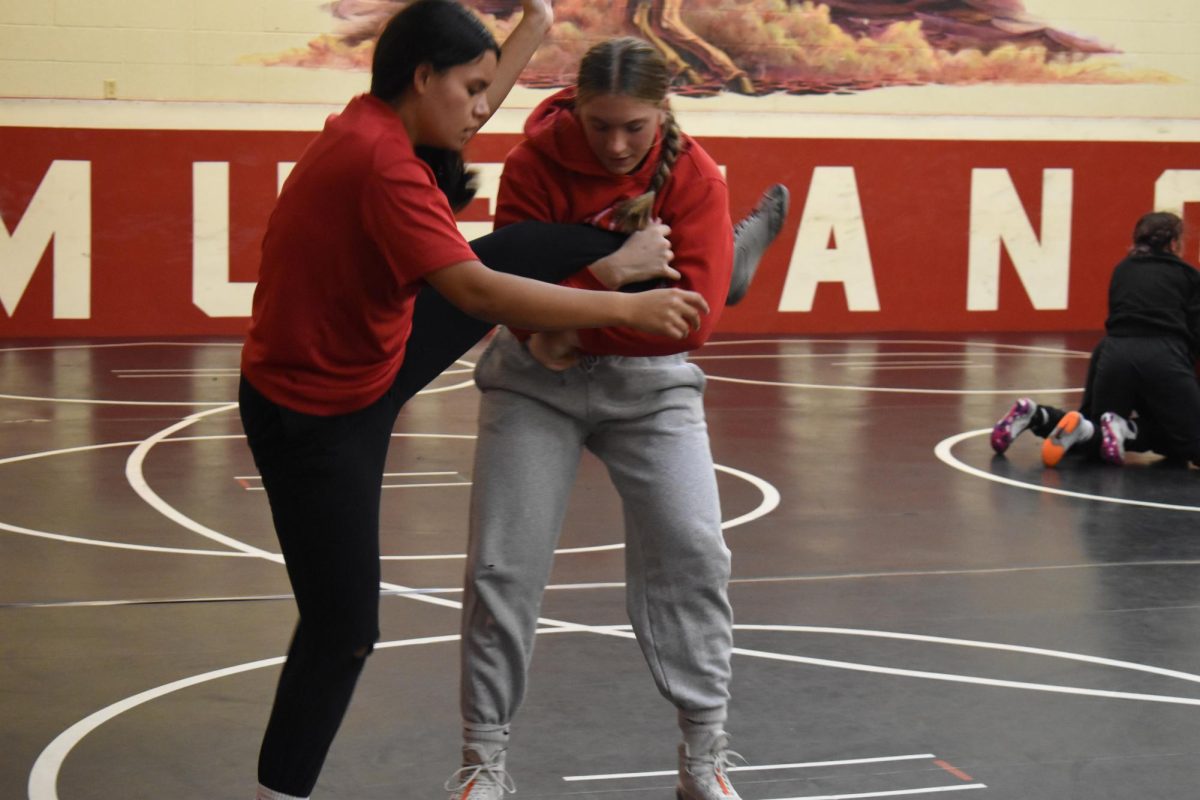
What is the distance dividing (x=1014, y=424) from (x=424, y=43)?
5082mm

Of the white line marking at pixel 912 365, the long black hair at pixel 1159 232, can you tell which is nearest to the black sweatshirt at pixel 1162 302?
the long black hair at pixel 1159 232

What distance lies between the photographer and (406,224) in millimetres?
2338

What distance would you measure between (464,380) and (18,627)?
567 centimetres

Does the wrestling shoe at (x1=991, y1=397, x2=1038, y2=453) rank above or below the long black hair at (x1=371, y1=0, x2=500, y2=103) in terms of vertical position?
below

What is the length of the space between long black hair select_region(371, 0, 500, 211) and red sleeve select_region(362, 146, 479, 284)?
5.9 inches

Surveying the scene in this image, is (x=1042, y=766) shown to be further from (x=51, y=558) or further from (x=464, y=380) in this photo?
(x=464, y=380)

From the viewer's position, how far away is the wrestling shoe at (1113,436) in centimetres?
678

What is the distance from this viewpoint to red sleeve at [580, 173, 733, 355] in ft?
9.21

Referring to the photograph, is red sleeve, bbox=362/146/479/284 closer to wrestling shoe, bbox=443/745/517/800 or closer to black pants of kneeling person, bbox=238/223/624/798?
black pants of kneeling person, bbox=238/223/624/798

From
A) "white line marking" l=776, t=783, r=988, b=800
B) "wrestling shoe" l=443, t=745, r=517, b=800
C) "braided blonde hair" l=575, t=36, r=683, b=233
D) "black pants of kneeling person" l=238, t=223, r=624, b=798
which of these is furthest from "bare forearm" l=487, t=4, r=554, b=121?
"white line marking" l=776, t=783, r=988, b=800

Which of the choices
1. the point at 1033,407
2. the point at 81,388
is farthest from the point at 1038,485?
the point at 81,388

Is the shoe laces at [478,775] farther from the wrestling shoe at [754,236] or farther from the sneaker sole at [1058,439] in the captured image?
the sneaker sole at [1058,439]

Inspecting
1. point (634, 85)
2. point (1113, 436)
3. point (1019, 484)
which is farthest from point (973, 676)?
point (1113, 436)

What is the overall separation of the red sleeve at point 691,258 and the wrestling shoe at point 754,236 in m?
0.31
